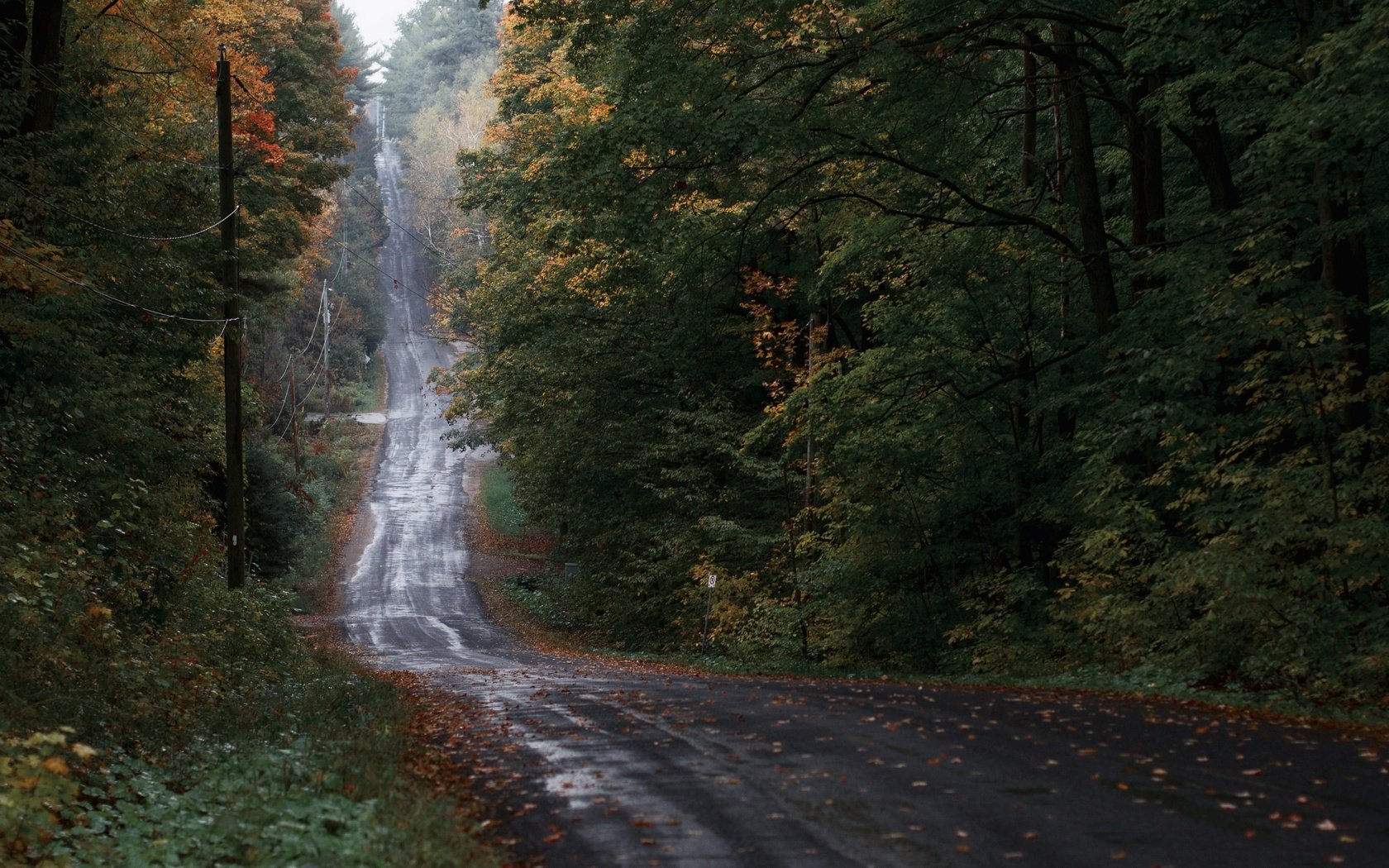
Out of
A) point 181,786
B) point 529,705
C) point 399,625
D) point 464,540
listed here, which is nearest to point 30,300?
point 529,705

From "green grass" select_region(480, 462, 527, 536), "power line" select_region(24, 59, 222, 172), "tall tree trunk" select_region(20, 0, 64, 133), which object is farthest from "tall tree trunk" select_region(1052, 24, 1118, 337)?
"green grass" select_region(480, 462, 527, 536)

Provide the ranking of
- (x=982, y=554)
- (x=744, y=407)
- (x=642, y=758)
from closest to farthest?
1. (x=642, y=758)
2. (x=982, y=554)
3. (x=744, y=407)

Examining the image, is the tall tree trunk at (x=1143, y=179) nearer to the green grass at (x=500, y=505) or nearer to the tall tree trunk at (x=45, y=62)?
the tall tree trunk at (x=45, y=62)

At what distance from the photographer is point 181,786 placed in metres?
8.69

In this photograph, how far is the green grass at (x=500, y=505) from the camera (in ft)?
186

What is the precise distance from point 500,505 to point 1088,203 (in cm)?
4590

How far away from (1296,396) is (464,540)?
43723 mm

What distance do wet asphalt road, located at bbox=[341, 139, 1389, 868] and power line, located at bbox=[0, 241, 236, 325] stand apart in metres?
7.53

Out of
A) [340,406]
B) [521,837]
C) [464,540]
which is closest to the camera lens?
[521,837]

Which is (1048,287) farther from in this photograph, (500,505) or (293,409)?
(500,505)

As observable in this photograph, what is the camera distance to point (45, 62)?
59.6 ft

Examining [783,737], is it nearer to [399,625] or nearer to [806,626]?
[806,626]

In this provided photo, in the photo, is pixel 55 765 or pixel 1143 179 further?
pixel 1143 179

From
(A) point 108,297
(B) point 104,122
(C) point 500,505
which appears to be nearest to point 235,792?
(A) point 108,297
